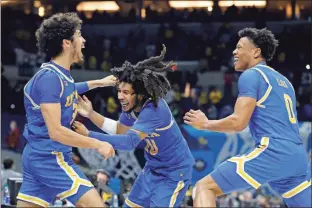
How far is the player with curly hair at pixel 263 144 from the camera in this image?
5934 mm

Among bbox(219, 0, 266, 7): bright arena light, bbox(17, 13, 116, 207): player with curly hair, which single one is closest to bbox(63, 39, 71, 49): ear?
bbox(17, 13, 116, 207): player with curly hair

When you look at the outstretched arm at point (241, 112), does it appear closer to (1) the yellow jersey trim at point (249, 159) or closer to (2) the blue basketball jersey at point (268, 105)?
(2) the blue basketball jersey at point (268, 105)

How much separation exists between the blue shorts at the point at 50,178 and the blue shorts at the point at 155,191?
716 millimetres

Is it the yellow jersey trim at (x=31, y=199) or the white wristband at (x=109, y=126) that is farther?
the white wristband at (x=109, y=126)

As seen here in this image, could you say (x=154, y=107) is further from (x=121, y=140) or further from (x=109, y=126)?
(x=109, y=126)

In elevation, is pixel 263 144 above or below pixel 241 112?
below

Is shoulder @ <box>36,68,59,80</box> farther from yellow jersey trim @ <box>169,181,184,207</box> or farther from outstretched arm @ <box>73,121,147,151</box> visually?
yellow jersey trim @ <box>169,181,184,207</box>

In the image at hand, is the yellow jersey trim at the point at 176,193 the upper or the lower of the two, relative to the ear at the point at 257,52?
lower

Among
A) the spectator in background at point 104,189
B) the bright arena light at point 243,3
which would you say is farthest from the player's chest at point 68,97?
the bright arena light at point 243,3

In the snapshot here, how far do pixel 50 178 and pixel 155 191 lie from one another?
943 millimetres

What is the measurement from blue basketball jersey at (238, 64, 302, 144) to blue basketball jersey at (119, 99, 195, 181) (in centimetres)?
63

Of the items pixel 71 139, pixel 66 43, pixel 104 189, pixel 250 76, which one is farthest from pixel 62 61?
pixel 104 189

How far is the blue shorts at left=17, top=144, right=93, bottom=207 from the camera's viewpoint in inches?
229

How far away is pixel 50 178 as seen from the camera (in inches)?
230
